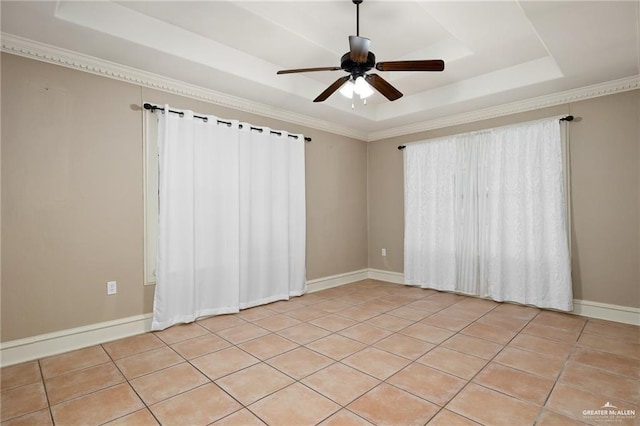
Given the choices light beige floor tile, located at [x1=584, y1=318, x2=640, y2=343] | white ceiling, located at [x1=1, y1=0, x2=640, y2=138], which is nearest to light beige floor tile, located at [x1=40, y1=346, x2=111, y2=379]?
white ceiling, located at [x1=1, y1=0, x2=640, y2=138]

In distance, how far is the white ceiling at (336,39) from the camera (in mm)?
2420

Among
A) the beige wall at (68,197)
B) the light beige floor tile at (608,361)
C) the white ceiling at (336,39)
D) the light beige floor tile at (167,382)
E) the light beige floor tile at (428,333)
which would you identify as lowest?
the light beige floor tile at (608,361)

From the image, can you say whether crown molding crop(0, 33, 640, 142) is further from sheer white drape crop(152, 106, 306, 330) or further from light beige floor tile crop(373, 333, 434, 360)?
light beige floor tile crop(373, 333, 434, 360)

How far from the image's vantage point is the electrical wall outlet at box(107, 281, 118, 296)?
3.03m

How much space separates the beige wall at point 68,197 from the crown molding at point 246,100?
7cm

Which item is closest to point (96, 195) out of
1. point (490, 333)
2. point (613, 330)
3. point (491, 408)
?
point (491, 408)

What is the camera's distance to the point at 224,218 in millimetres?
3719

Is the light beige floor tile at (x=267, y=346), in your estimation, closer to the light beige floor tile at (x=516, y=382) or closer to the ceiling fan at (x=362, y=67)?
the light beige floor tile at (x=516, y=382)

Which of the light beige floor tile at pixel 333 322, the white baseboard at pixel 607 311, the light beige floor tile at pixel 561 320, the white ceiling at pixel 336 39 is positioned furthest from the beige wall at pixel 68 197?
the white baseboard at pixel 607 311

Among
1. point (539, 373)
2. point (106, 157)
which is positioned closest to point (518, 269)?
point (539, 373)

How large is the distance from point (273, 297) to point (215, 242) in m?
1.10

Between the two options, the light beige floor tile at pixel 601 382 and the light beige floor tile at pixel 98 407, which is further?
the light beige floor tile at pixel 601 382

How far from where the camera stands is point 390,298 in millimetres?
4398

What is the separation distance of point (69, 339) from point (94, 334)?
7.1 inches
